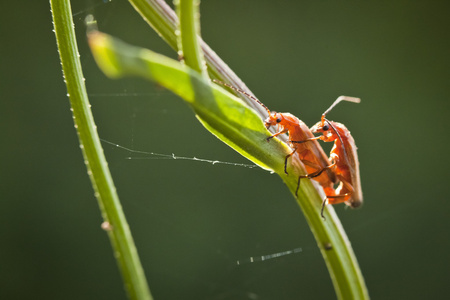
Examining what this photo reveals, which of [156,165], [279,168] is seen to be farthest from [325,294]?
[279,168]

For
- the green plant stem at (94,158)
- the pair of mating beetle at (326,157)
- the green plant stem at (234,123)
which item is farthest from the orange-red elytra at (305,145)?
the green plant stem at (94,158)

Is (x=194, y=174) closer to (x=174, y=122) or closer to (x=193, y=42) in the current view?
(x=174, y=122)

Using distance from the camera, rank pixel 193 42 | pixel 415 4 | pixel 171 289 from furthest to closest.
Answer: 1. pixel 415 4
2. pixel 171 289
3. pixel 193 42

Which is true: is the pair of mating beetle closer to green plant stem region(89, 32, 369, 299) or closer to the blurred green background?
green plant stem region(89, 32, 369, 299)

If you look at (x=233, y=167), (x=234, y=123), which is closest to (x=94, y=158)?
(x=234, y=123)

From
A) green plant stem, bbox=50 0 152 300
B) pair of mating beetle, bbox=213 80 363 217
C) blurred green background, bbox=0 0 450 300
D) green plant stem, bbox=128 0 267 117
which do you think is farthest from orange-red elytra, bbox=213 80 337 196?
blurred green background, bbox=0 0 450 300

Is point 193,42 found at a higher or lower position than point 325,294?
higher

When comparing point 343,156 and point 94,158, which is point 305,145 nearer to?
point 343,156
